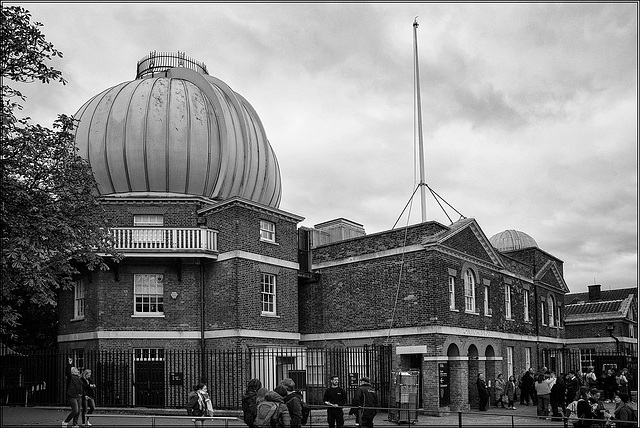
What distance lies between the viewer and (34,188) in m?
17.5

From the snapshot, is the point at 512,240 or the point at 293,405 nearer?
the point at 293,405

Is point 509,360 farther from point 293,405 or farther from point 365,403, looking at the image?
point 293,405

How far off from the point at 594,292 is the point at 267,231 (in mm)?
34995

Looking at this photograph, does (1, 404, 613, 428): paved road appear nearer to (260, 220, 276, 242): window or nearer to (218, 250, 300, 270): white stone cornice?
(218, 250, 300, 270): white stone cornice

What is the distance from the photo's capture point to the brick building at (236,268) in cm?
2858

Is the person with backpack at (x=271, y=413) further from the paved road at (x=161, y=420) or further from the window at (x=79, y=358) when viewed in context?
the window at (x=79, y=358)

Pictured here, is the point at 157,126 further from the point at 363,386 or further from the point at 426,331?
the point at 363,386

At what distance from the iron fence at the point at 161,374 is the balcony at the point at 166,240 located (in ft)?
12.4

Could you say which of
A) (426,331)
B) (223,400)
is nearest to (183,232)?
(223,400)

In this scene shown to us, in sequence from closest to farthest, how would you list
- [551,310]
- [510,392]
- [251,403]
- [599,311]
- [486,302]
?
[251,403], [510,392], [486,302], [551,310], [599,311]

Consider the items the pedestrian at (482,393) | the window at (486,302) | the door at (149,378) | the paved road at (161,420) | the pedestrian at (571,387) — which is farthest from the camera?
the window at (486,302)

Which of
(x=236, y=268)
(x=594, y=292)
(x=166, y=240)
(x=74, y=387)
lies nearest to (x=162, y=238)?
(x=166, y=240)

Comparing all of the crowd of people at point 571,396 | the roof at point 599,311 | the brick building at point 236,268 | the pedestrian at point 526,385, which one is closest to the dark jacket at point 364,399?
the crowd of people at point 571,396

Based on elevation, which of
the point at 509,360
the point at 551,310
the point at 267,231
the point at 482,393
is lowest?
the point at 482,393
